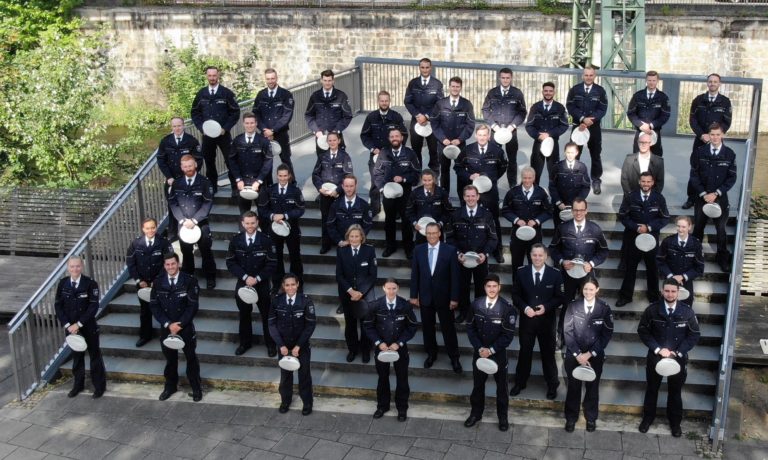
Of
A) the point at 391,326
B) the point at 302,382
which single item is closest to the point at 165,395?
the point at 302,382

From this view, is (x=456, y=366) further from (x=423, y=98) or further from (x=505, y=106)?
(x=423, y=98)

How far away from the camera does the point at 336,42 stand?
29547 mm

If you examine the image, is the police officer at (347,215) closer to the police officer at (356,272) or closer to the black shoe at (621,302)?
the police officer at (356,272)

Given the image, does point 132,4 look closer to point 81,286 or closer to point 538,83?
point 538,83

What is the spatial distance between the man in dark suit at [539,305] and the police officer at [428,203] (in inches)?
63.4

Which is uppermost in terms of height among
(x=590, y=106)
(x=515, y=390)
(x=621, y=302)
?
(x=590, y=106)

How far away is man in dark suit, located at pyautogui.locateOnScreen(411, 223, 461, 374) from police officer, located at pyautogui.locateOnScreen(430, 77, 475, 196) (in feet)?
7.76

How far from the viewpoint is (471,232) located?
1160 centimetres

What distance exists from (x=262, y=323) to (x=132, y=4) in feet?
70.2

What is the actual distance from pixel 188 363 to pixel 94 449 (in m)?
1.40

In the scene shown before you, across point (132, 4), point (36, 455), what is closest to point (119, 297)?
point (36, 455)

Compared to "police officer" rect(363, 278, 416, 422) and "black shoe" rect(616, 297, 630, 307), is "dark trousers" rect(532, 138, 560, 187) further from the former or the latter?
"police officer" rect(363, 278, 416, 422)

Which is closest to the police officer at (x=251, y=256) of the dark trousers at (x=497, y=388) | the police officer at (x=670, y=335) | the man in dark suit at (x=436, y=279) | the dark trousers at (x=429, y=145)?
the man in dark suit at (x=436, y=279)

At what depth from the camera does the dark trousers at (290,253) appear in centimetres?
1250
